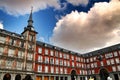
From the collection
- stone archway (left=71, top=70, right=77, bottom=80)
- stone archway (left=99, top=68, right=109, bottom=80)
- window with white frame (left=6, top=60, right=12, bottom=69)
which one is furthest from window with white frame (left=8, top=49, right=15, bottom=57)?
stone archway (left=99, top=68, right=109, bottom=80)

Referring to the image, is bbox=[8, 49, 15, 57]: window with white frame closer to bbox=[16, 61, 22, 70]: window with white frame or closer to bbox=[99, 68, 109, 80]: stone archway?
bbox=[16, 61, 22, 70]: window with white frame

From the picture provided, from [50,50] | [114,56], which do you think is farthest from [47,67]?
[114,56]

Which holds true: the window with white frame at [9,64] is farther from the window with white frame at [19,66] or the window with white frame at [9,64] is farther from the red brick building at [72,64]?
the red brick building at [72,64]

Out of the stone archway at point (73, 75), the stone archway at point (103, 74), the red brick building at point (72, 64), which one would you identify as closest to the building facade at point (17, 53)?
the red brick building at point (72, 64)

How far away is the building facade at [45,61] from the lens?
1416 inches

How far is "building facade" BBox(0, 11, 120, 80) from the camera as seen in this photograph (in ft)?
118

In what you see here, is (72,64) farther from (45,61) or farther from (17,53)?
(17,53)

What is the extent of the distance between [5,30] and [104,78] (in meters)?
46.2

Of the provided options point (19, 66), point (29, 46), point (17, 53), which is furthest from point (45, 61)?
point (17, 53)

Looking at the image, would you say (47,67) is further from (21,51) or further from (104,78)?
(104,78)

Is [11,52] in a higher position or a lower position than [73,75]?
higher

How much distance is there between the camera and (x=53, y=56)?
4997cm

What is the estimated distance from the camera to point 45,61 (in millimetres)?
46094

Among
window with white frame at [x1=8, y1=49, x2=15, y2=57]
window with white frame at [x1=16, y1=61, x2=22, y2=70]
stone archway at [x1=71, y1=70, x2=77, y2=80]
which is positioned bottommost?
stone archway at [x1=71, y1=70, x2=77, y2=80]
